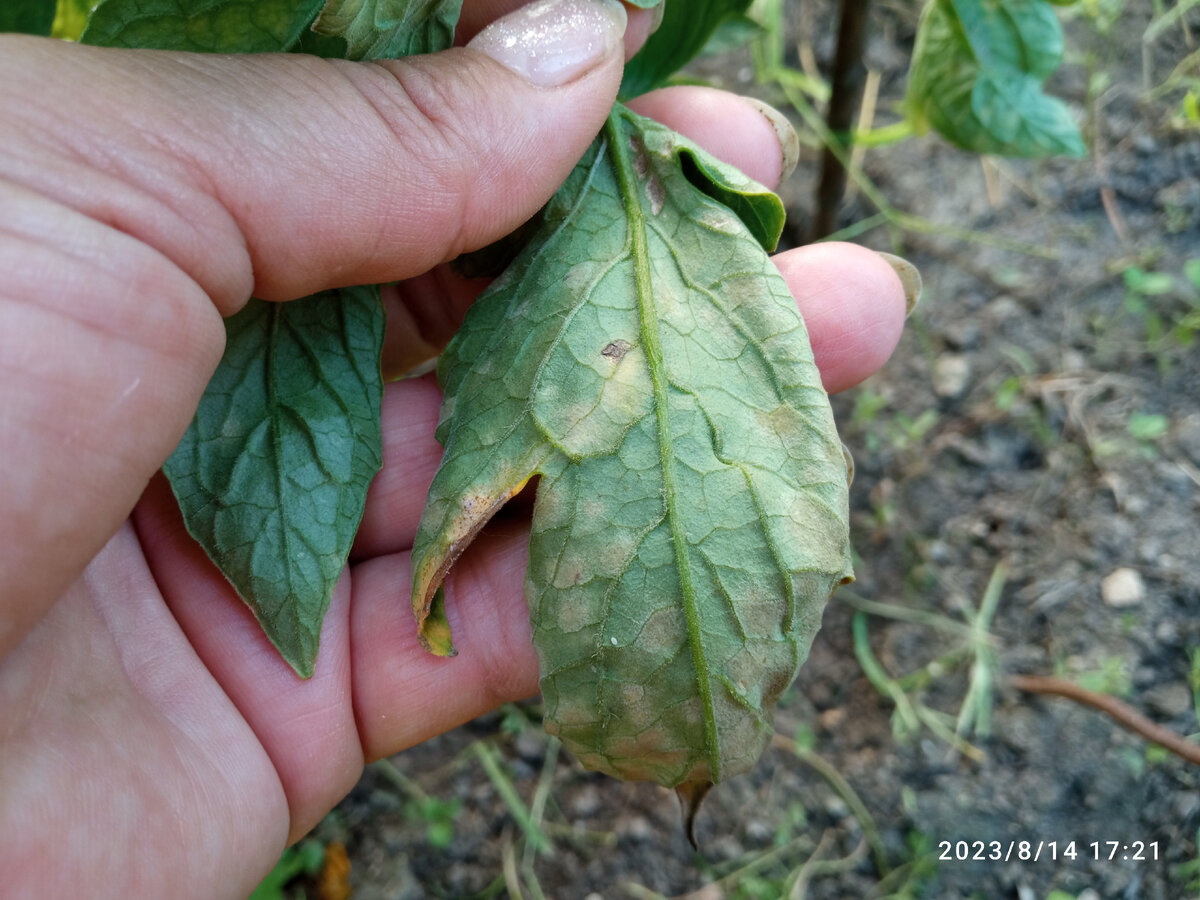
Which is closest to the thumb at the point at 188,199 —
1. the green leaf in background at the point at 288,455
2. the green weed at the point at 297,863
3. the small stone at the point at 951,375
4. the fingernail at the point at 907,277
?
the green leaf in background at the point at 288,455

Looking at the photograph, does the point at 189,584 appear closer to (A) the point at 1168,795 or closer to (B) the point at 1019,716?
(B) the point at 1019,716

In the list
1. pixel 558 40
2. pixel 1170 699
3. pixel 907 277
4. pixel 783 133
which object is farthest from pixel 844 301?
pixel 1170 699

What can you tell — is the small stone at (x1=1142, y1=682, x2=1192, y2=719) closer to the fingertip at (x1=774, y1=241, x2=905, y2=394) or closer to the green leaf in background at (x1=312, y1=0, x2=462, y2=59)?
the fingertip at (x1=774, y1=241, x2=905, y2=394)

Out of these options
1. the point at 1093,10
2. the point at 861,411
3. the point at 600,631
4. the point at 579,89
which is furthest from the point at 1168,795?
the point at 1093,10

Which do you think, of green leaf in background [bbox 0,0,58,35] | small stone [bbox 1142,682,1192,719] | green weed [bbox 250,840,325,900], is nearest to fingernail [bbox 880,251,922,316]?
small stone [bbox 1142,682,1192,719]

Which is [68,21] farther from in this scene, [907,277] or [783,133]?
Result: [907,277]

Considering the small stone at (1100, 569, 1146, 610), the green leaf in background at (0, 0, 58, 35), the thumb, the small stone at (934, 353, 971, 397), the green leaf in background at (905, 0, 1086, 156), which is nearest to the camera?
the thumb
